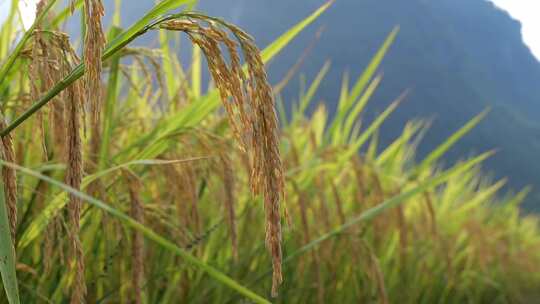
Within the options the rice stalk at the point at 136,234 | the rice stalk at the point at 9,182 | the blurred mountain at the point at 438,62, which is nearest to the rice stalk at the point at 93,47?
the rice stalk at the point at 9,182

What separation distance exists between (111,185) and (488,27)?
110 metres

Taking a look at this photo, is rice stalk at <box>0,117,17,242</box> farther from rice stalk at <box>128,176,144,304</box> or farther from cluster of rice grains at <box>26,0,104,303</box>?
rice stalk at <box>128,176,144,304</box>

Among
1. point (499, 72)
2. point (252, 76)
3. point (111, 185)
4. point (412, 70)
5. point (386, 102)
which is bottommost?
point (111, 185)

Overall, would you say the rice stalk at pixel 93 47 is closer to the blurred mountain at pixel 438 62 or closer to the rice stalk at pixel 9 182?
the rice stalk at pixel 9 182

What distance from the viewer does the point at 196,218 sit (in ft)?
3.70

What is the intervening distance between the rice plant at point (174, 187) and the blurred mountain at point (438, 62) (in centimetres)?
7034

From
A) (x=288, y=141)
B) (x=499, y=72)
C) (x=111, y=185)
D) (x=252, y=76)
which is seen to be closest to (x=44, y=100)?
(x=252, y=76)

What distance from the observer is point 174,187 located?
1.07 m

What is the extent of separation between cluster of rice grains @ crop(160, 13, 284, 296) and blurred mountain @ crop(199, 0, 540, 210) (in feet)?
237

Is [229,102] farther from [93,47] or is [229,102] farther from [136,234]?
[136,234]

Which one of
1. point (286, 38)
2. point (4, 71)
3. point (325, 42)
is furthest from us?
point (325, 42)

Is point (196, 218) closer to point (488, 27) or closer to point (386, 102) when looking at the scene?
point (386, 102)

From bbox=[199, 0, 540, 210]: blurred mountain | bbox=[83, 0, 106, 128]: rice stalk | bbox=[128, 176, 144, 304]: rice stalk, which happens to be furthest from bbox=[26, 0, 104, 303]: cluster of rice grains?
bbox=[199, 0, 540, 210]: blurred mountain

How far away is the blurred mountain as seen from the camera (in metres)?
77.8
